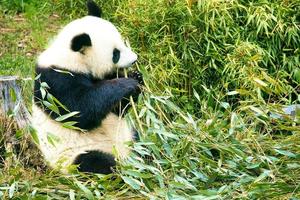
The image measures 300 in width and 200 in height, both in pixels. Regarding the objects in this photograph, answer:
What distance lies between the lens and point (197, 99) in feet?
16.6

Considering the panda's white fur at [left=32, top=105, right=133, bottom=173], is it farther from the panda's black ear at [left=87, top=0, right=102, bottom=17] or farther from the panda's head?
the panda's black ear at [left=87, top=0, right=102, bottom=17]

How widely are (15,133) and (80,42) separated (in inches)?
30.3

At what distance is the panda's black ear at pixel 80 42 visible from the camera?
4.23 m

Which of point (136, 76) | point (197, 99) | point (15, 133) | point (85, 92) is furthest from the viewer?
point (197, 99)

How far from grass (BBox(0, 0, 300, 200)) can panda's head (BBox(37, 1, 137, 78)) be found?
0.85ft

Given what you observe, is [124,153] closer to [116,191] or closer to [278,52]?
[116,191]

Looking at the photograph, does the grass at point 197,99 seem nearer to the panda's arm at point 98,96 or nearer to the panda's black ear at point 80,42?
the panda's arm at point 98,96

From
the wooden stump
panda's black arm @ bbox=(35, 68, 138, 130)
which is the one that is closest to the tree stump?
the wooden stump

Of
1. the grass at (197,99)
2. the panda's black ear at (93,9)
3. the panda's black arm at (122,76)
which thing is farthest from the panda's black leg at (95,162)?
the panda's black ear at (93,9)

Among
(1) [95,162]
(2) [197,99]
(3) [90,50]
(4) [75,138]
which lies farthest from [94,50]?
(2) [197,99]

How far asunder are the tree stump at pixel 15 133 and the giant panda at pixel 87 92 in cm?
11

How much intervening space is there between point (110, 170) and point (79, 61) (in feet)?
2.04

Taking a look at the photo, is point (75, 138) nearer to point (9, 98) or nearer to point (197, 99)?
point (9, 98)

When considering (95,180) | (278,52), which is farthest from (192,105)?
(95,180)
